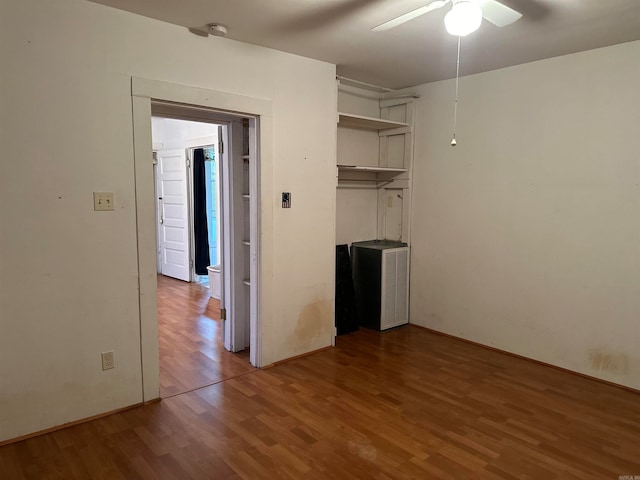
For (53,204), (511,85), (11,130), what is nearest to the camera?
(11,130)

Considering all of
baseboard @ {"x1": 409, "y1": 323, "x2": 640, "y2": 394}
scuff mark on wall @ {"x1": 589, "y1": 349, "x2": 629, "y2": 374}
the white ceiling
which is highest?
the white ceiling

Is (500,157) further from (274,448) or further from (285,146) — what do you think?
(274,448)

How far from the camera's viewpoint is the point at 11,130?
7.23 feet

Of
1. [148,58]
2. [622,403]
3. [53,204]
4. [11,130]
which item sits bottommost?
[622,403]

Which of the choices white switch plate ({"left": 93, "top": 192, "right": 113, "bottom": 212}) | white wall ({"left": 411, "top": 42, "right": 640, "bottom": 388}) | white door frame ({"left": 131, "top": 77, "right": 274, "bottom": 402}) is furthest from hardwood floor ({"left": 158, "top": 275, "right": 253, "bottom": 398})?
white wall ({"left": 411, "top": 42, "right": 640, "bottom": 388})

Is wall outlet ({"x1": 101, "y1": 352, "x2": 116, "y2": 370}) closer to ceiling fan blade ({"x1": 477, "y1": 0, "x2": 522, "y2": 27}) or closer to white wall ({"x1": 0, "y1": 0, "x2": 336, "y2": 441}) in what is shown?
white wall ({"x1": 0, "y1": 0, "x2": 336, "y2": 441})

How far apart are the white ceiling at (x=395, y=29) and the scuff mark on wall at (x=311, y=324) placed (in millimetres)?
2101

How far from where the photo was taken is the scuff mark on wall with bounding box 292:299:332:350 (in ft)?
11.8

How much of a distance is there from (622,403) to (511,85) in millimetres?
2587

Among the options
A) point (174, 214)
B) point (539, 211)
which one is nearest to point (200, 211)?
point (174, 214)

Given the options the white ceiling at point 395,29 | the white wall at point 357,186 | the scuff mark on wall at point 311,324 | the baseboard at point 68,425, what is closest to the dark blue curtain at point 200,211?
the white wall at point 357,186

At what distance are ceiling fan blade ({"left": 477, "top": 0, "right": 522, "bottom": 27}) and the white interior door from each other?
16.6ft

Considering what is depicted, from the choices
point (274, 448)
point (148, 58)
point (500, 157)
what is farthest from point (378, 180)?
point (274, 448)

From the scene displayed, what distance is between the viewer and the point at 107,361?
2600mm
